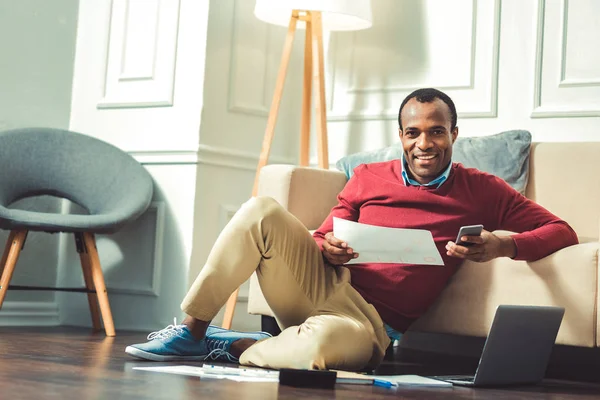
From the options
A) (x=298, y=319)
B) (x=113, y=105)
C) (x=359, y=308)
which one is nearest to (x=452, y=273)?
(x=359, y=308)

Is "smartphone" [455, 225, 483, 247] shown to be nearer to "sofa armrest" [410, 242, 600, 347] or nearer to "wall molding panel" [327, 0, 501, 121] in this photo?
"sofa armrest" [410, 242, 600, 347]

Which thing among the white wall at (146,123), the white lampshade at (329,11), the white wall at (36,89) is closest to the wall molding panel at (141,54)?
the white wall at (146,123)

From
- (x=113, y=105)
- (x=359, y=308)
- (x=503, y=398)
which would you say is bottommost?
(x=503, y=398)

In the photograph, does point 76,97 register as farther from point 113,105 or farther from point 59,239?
point 59,239

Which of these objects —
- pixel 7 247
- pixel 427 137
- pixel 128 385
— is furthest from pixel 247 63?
pixel 128 385

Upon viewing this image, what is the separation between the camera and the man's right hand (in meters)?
2.16

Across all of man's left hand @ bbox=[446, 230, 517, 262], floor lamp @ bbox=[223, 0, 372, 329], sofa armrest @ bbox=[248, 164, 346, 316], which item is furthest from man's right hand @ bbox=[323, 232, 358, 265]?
floor lamp @ bbox=[223, 0, 372, 329]

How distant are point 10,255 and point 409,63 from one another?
5.74ft

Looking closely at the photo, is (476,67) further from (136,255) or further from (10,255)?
(10,255)

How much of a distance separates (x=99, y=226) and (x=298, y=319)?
128 centimetres

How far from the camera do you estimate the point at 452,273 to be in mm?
2432

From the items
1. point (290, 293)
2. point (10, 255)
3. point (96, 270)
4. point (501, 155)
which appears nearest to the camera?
point (290, 293)

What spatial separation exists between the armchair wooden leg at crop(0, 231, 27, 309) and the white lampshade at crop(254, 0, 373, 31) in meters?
1.27

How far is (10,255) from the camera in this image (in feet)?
10.9
